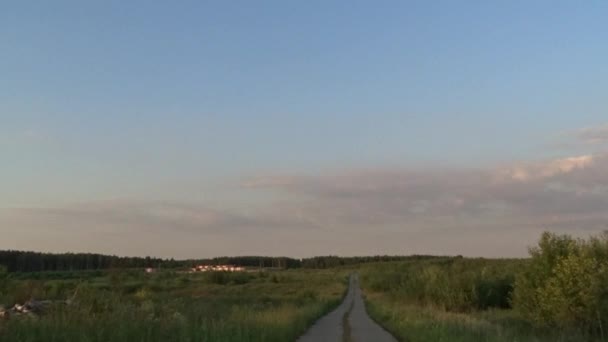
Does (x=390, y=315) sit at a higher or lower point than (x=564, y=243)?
lower

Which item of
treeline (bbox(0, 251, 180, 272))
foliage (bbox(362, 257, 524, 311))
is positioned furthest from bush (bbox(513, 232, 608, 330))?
treeline (bbox(0, 251, 180, 272))

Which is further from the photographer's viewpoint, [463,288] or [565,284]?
[463,288]

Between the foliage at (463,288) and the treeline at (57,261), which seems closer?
the foliage at (463,288)

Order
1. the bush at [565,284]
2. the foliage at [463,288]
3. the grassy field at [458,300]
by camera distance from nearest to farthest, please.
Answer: the bush at [565,284], the grassy field at [458,300], the foliage at [463,288]

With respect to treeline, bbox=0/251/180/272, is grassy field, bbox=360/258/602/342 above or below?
below

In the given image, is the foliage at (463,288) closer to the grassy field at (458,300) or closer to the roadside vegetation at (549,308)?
the grassy field at (458,300)

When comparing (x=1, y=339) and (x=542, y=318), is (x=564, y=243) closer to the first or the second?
(x=542, y=318)

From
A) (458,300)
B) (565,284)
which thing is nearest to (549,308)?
(565,284)

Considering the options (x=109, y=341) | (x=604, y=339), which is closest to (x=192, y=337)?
(x=109, y=341)

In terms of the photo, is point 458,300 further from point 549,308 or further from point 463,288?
point 549,308

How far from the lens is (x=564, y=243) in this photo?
38.1 meters

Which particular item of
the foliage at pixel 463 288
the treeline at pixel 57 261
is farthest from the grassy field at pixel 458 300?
the treeline at pixel 57 261

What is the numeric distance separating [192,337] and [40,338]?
16.7 feet

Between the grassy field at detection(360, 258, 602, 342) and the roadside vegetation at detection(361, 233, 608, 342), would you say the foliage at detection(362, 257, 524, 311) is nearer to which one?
the grassy field at detection(360, 258, 602, 342)
